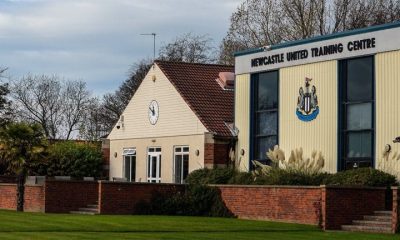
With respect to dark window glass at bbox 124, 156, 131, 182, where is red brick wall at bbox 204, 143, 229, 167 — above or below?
above

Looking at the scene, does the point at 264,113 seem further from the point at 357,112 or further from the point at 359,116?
the point at 359,116

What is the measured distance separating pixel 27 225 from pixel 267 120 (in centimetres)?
1575

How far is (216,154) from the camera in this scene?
4306 cm

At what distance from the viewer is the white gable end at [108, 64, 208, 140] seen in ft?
148

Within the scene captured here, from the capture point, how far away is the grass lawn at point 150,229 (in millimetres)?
24969

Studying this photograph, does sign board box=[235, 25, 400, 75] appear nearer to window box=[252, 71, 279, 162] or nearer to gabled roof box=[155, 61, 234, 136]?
window box=[252, 71, 279, 162]

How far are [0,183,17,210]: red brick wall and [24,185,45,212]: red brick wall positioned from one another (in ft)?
4.34

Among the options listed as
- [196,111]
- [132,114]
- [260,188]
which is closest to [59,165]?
[132,114]

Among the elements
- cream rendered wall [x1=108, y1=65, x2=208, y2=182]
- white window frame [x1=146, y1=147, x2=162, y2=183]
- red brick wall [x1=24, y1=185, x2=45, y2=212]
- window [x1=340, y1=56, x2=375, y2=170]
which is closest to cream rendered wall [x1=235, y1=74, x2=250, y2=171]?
cream rendered wall [x1=108, y1=65, x2=208, y2=182]

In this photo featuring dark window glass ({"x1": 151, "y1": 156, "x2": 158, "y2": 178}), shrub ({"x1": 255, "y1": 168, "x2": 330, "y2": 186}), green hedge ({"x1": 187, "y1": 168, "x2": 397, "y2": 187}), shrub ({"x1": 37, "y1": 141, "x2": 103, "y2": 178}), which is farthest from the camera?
shrub ({"x1": 37, "y1": 141, "x2": 103, "y2": 178})

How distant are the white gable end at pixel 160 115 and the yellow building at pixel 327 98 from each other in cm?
342

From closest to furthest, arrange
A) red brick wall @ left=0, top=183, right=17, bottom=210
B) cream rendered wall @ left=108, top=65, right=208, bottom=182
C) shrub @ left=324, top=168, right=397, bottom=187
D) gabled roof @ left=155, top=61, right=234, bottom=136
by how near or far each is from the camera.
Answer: shrub @ left=324, top=168, right=397, bottom=187 < red brick wall @ left=0, top=183, right=17, bottom=210 < gabled roof @ left=155, top=61, right=234, bottom=136 < cream rendered wall @ left=108, top=65, right=208, bottom=182

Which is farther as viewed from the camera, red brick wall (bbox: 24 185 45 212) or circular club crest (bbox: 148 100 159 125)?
circular club crest (bbox: 148 100 159 125)

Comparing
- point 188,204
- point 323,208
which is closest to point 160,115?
point 188,204
